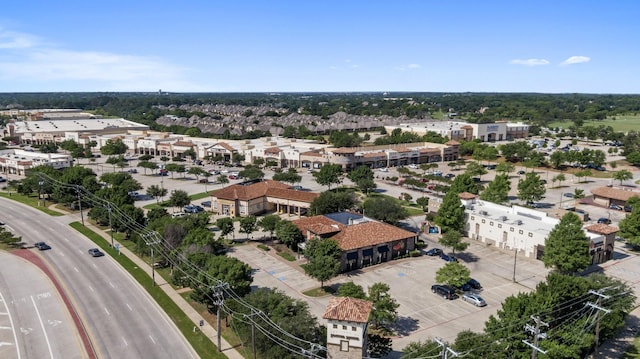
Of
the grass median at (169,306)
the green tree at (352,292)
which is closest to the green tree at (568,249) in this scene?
the green tree at (352,292)

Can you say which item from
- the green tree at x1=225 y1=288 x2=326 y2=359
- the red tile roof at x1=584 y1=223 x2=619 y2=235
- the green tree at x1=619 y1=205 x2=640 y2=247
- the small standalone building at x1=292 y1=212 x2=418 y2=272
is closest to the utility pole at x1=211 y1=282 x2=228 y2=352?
the green tree at x1=225 y1=288 x2=326 y2=359

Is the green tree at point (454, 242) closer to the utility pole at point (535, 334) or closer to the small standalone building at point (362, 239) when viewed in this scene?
the small standalone building at point (362, 239)

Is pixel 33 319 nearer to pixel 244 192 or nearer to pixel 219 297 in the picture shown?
pixel 219 297

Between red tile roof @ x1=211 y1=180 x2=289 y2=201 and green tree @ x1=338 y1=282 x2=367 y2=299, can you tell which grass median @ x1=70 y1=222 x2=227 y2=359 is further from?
red tile roof @ x1=211 y1=180 x2=289 y2=201

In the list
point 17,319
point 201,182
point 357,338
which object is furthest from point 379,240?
point 201,182

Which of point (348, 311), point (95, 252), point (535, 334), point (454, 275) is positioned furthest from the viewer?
point (95, 252)

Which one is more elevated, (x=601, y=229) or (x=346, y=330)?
(x=346, y=330)

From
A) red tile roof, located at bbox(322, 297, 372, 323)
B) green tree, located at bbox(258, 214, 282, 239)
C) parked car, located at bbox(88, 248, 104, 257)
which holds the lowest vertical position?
parked car, located at bbox(88, 248, 104, 257)

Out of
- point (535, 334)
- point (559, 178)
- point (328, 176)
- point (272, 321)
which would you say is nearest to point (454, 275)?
point (535, 334)
